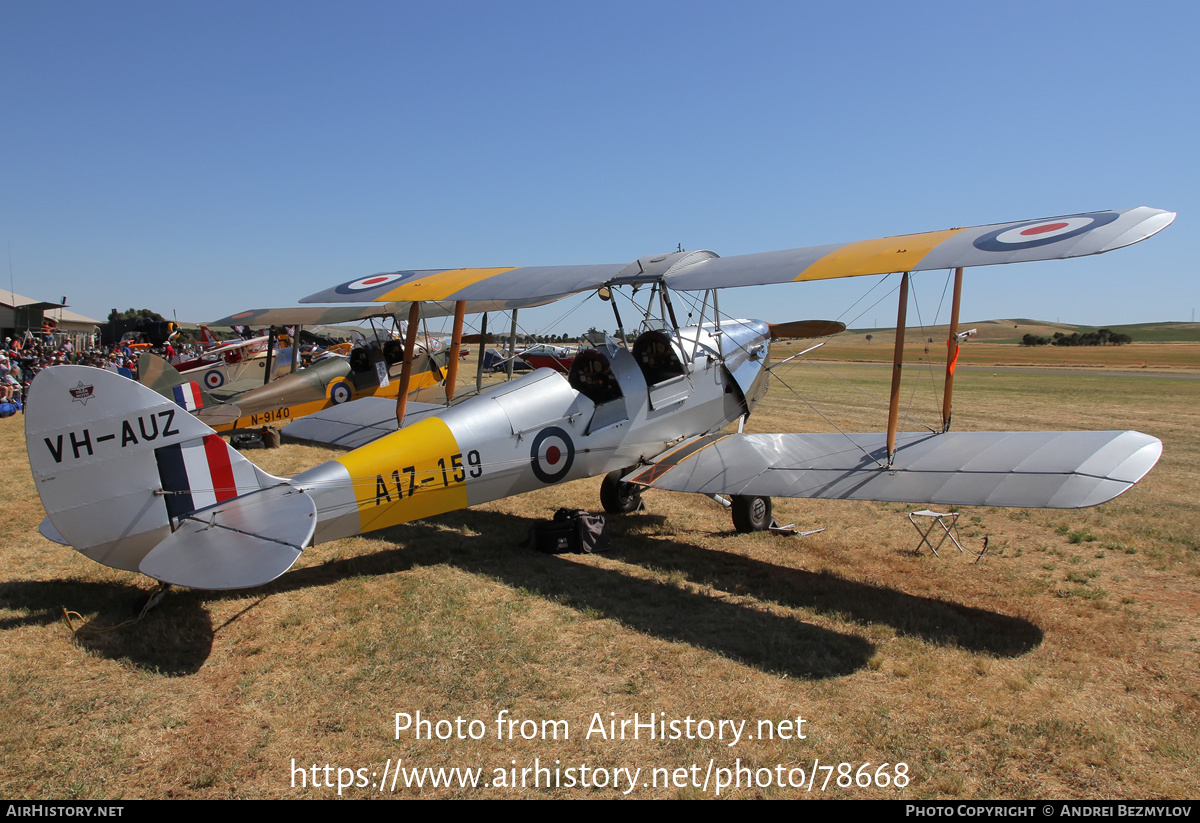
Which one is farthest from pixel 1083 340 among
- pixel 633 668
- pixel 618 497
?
pixel 633 668

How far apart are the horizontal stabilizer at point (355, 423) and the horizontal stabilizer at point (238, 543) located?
12.5ft

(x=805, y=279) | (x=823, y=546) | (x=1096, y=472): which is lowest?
(x=823, y=546)

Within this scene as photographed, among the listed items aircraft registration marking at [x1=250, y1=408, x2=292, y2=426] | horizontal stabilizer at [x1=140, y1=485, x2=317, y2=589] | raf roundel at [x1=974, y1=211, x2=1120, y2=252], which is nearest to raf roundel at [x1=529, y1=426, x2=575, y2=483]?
horizontal stabilizer at [x1=140, y1=485, x2=317, y2=589]

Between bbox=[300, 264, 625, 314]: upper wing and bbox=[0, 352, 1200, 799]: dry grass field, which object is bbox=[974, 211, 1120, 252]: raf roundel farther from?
bbox=[300, 264, 625, 314]: upper wing

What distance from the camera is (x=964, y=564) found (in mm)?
6039

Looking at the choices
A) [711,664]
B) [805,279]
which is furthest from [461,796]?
[805,279]

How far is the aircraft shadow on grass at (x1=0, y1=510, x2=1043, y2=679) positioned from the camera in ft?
14.0

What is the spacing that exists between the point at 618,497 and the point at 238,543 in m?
4.45

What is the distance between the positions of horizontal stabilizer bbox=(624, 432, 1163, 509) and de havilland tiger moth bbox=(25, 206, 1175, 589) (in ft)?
0.06

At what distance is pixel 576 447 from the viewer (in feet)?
21.1

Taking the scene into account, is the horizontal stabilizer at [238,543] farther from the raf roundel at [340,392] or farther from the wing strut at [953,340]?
the raf roundel at [340,392]

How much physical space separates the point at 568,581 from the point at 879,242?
12.8ft
